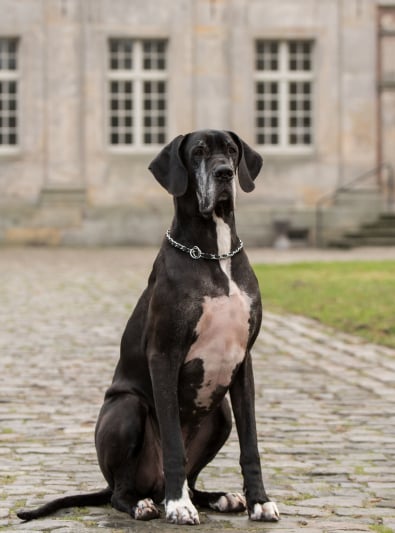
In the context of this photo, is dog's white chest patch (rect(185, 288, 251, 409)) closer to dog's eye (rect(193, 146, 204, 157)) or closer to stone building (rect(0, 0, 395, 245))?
dog's eye (rect(193, 146, 204, 157))

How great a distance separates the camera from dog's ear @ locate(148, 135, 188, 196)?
4809 mm

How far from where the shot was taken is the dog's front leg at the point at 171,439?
15.6ft

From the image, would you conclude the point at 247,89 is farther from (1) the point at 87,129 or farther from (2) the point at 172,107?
(1) the point at 87,129

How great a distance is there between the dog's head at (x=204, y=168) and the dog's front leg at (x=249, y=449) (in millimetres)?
629

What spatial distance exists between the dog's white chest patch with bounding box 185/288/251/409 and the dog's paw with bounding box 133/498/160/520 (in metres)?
0.46

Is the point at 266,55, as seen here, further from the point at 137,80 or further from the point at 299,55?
the point at 137,80

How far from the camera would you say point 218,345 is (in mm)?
4855

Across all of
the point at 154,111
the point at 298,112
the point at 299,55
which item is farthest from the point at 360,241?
the point at 154,111

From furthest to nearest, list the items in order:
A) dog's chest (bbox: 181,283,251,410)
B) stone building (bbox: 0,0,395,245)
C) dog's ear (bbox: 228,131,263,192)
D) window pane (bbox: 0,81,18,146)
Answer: window pane (bbox: 0,81,18,146), stone building (bbox: 0,0,395,245), dog's ear (bbox: 228,131,263,192), dog's chest (bbox: 181,283,251,410)

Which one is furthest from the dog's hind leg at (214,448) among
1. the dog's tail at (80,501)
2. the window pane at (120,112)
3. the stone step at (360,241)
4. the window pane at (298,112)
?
the window pane at (298,112)

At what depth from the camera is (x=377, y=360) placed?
405 inches

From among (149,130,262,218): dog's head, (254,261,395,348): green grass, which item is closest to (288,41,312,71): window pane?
(254,261,395,348): green grass

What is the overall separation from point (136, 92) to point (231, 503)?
25.9 metres

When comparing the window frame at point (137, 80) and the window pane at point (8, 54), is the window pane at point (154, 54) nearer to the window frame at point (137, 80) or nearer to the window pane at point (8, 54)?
the window frame at point (137, 80)
